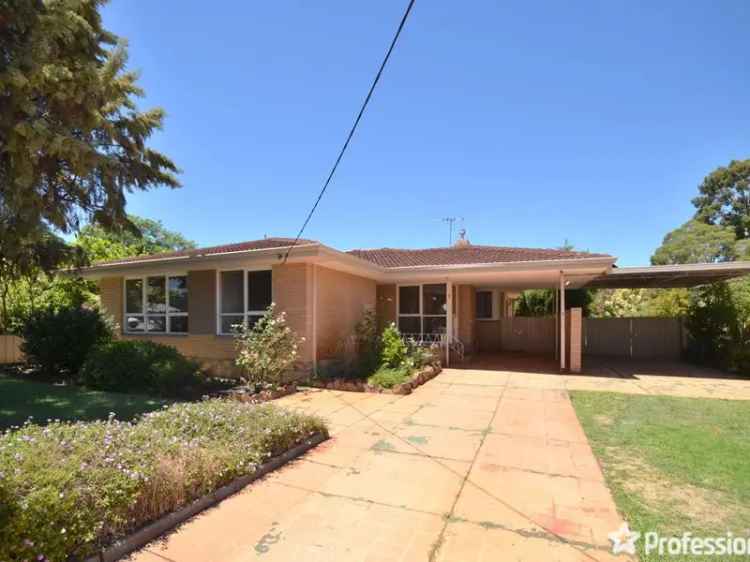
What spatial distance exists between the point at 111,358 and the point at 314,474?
6.96 meters

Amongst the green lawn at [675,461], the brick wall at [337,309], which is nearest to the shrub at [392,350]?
the brick wall at [337,309]

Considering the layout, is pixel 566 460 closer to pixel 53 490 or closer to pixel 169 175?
pixel 53 490

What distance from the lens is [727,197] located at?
34.9 m

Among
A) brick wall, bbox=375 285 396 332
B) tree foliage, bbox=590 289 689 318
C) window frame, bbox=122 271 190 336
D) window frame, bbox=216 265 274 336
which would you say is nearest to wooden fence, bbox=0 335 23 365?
window frame, bbox=122 271 190 336

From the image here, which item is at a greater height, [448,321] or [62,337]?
[448,321]

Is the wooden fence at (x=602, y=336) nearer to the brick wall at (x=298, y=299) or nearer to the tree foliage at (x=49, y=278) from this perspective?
the brick wall at (x=298, y=299)

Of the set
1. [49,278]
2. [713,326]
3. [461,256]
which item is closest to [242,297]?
[49,278]

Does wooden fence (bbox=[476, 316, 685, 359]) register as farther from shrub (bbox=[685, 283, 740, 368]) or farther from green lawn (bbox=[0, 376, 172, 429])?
green lawn (bbox=[0, 376, 172, 429])

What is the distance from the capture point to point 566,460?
4965 millimetres

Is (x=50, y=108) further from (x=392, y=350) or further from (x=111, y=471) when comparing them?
(x=392, y=350)

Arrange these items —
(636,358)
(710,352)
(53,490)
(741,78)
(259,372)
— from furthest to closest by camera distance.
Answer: (636,358)
(710,352)
(741,78)
(259,372)
(53,490)

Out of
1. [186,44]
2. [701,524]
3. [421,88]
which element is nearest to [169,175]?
[186,44]

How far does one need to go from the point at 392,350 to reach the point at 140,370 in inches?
222

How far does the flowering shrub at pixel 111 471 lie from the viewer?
2656mm
